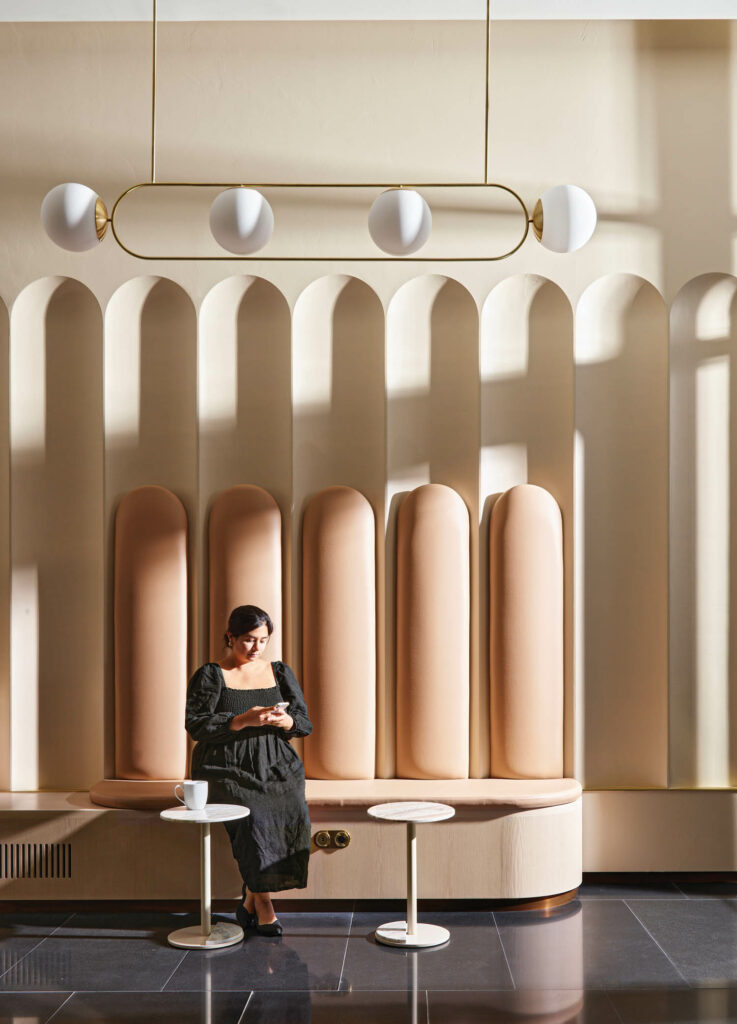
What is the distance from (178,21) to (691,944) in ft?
16.1

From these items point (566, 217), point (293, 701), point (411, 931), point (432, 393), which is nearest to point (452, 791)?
point (411, 931)

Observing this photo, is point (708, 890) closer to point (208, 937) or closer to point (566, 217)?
point (208, 937)

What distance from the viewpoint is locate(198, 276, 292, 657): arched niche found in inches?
210

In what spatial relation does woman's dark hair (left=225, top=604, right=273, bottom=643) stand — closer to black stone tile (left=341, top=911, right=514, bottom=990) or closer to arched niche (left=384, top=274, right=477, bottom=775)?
arched niche (left=384, top=274, right=477, bottom=775)

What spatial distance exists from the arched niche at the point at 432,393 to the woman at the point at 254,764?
929 millimetres

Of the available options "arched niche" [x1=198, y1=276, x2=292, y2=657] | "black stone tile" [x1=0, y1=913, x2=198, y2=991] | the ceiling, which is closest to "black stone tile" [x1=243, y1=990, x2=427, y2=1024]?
"black stone tile" [x1=0, y1=913, x2=198, y2=991]

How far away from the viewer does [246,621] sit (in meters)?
4.62

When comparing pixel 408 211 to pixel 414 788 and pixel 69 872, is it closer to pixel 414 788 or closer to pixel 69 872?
pixel 414 788

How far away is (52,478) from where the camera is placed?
538 cm

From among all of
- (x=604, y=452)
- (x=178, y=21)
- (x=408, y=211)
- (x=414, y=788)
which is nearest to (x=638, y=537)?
(x=604, y=452)

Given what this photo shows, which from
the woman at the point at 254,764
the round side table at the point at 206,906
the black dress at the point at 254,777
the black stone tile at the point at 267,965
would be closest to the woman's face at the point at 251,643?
the woman at the point at 254,764

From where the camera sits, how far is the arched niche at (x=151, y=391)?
533 centimetres

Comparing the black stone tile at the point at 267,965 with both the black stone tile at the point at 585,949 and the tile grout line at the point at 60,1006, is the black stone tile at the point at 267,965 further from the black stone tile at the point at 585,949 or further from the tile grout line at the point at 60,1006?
the black stone tile at the point at 585,949

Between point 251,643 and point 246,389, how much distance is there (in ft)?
4.59
